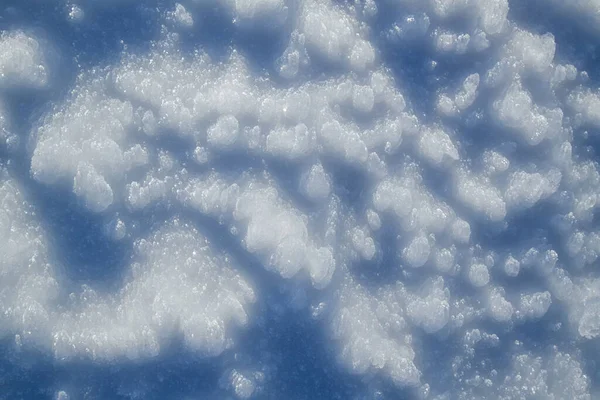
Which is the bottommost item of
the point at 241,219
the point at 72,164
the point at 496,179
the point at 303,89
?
the point at 72,164

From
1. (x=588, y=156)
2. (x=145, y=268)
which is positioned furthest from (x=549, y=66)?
(x=145, y=268)

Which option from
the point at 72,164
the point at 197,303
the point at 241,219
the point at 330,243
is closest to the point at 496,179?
the point at 330,243

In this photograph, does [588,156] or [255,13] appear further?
[588,156]

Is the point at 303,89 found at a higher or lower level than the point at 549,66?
lower

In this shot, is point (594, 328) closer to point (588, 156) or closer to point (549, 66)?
point (588, 156)

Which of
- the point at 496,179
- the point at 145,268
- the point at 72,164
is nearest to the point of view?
the point at 72,164

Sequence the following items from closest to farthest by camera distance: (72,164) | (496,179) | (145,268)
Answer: (72,164)
(145,268)
(496,179)
